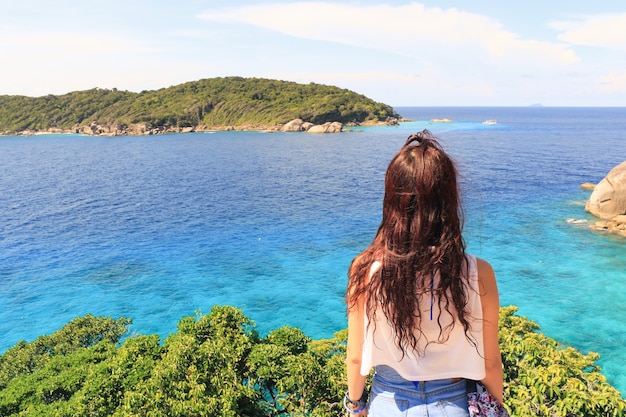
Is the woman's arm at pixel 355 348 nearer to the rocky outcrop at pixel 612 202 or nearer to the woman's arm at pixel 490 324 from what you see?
the woman's arm at pixel 490 324

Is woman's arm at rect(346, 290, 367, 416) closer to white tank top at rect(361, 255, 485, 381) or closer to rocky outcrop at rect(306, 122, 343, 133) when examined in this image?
white tank top at rect(361, 255, 485, 381)

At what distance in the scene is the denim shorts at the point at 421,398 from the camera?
301cm

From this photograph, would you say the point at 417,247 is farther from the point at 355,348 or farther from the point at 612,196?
the point at 612,196

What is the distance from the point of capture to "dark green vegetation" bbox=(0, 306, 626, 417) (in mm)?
8430

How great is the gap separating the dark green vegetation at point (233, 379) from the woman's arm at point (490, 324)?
611 cm

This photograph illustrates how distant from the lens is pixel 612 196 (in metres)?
38.6

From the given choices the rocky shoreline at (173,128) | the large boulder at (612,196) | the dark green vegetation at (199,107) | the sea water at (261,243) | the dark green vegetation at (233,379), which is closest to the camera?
the dark green vegetation at (233,379)

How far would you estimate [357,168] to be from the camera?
2867 inches

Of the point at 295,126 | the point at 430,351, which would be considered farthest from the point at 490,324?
the point at 295,126

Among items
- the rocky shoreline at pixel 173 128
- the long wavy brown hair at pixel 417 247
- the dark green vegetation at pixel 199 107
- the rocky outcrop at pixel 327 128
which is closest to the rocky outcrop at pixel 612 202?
the long wavy brown hair at pixel 417 247

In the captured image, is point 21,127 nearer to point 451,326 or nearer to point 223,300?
point 223,300

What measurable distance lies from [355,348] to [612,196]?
44.9 m

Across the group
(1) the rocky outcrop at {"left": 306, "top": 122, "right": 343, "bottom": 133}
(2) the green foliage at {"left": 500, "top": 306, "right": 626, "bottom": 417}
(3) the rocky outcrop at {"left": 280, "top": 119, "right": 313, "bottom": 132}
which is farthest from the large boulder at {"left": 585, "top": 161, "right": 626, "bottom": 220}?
Result: (3) the rocky outcrop at {"left": 280, "top": 119, "right": 313, "bottom": 132}

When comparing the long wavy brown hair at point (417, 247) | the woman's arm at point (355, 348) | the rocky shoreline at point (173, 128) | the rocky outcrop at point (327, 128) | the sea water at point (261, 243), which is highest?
the rocky shoreline at point (173, 128)
